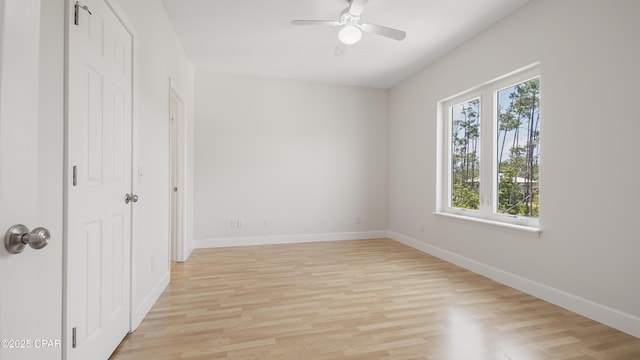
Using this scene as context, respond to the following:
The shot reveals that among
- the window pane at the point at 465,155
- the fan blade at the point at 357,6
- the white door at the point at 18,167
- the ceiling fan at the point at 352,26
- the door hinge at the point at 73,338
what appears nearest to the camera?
the white door at the point at 18,167

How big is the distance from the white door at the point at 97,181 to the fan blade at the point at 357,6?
5.78 feet

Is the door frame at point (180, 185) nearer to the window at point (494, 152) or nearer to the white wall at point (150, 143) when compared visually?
the white wall at point (150, 143)

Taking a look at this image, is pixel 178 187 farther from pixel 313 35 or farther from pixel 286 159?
pixel 313 35

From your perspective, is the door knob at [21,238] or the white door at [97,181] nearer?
the door knob at [21,238]

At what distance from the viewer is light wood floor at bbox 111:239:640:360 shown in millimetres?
1848

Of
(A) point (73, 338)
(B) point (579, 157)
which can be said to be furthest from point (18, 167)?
(B) point (579, 157)

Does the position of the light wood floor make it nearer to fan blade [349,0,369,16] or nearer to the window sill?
the window sill

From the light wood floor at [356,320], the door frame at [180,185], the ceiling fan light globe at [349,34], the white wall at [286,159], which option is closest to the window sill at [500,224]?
the light wood floor at [356,320]

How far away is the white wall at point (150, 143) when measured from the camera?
213cm

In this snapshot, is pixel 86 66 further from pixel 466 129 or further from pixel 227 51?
pixel 466 129

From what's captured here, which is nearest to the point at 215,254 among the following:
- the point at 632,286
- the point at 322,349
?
the point at 322,349

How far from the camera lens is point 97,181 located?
161 cm

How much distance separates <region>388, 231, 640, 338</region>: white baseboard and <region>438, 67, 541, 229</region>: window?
1.83ft

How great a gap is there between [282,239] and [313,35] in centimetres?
319
